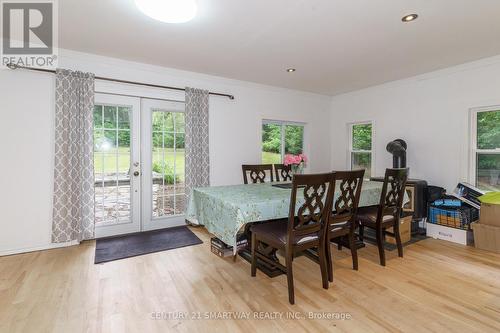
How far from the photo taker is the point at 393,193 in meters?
2.81

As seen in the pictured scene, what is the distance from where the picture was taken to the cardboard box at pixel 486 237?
3051 millimetres

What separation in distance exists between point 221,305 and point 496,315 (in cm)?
201

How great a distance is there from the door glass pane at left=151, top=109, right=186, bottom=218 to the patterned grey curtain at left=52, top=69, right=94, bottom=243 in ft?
2.79

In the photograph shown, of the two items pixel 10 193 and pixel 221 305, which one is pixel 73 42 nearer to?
pixel 10 193

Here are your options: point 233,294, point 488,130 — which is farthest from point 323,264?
point 488,130

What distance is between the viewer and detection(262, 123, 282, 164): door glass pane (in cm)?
497

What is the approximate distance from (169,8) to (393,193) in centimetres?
270

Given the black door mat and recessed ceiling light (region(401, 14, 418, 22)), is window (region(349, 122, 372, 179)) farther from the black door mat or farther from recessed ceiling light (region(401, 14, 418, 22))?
the black door mat

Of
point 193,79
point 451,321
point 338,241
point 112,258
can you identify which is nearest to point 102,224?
point 112,258

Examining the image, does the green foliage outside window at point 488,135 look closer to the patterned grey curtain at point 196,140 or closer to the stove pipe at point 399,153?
the stove pipe at point 399,153

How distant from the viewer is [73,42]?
2967 mm

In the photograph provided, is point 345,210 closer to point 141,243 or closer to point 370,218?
point 370,218

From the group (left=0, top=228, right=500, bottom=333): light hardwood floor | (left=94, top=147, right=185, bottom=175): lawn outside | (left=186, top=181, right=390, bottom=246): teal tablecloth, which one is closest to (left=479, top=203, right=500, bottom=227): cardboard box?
(left=0, top=228, right=500, bottom=333): light hardwood floor

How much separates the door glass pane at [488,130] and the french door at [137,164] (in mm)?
4243
